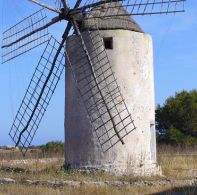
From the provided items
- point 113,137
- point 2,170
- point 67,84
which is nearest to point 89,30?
point 67,84

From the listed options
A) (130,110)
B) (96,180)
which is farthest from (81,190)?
(130,110)

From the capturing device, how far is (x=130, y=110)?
39.8 feet

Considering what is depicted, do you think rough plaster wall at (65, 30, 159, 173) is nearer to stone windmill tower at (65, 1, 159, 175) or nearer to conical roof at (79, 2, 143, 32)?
stone windmill tower at (65, 1, 159, 175)

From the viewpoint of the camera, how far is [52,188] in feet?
32.5

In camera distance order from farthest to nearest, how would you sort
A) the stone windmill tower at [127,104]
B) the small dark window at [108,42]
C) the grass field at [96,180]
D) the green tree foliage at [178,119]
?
the green tree foliage at [178,119] < the small dark window at [108,42] < the stone windmill tower at [127,104] < the grass field at [96,180]

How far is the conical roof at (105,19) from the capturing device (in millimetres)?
12336

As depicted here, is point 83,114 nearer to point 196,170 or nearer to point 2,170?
point 2,170

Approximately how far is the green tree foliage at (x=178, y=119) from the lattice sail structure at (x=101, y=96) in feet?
50.6

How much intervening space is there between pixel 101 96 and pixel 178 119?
1714 centimetres

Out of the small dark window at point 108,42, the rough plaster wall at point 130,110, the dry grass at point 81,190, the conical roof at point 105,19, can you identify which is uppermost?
the conical roof at point 105,19

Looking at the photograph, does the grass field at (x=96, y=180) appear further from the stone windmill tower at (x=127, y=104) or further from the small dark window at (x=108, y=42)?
the small dark window at (x=108, y=42)

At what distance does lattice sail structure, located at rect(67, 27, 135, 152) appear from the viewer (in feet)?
39.2

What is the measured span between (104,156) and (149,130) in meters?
1.25

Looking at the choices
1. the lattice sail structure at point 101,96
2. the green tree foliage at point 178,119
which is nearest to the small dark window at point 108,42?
the lattice sail structure at point 101,96
